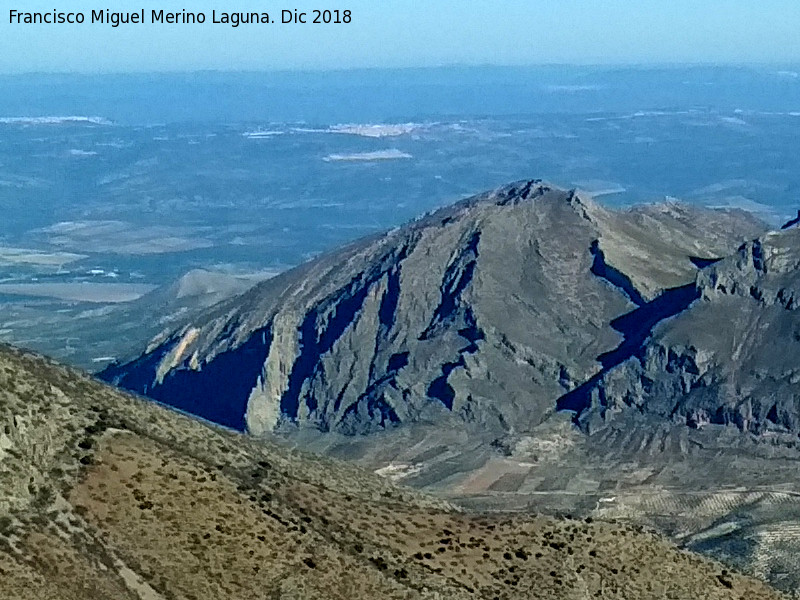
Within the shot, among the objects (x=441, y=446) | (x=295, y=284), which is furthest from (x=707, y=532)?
(x=295, y=284)

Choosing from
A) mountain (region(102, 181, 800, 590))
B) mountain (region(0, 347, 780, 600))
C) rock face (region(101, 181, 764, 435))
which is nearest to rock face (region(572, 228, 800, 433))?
mountain (region(102, 181, 800, 590))

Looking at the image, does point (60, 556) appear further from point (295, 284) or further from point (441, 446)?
point (295, 284)

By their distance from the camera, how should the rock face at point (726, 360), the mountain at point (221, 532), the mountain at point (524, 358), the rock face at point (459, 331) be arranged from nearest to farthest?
1. the mountain at point (221, 532)
2. the mountain at point (524, 358)
3. the rock face at point (726, 360)
4. the rock face at point (459, 331)

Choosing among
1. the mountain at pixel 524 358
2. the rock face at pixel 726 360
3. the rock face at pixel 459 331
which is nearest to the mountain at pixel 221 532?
the mountain at pixel 524 358

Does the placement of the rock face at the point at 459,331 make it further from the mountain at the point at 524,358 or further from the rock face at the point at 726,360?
the rock face at the point at 726,360

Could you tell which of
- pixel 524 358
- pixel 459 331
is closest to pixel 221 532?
pixel 524 358

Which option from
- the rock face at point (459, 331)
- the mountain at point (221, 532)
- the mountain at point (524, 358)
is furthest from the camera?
the rock face at point (459, 331)

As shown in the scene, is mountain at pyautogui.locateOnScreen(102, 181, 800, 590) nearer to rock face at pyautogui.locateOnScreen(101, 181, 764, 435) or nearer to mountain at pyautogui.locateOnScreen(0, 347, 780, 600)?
rock face at pyautogui.locateOnScreen(101, 181, 764, 435)
